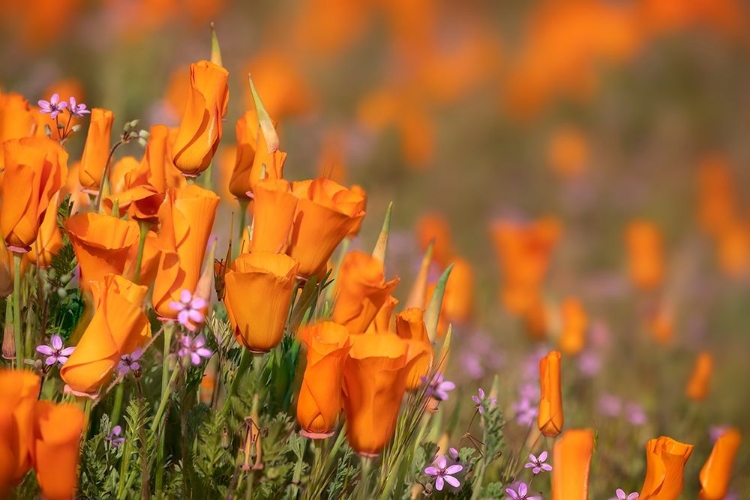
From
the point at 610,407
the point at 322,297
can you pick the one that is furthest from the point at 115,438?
the point at 610,407

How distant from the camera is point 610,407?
271 cm

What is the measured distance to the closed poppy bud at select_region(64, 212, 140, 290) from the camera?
3.49 feet

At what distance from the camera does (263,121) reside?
1203 millimetres

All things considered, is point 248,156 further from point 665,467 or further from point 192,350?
point 665,467

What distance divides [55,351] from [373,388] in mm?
421

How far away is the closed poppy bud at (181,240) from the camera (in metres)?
1.08

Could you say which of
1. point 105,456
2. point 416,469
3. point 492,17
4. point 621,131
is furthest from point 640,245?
point 492,17

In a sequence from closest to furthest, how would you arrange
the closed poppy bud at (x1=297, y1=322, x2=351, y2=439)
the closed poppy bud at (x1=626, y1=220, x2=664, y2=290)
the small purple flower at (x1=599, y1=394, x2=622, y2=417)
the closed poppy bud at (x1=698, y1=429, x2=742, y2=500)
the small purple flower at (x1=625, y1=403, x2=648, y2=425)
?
1. the closed poppy bud at (x1=297, y1=322, x2=351, y2=439)
2. the closed poppy bud at (x1=698, y1=429, x2=742, y2=500)
3. the small purple flower at (x1=625, y1=403, x2=648, y2=425)
4. the small purple flower at (x1=599, y1=394, x2=622, y2=417)
5. the closed poppy bud at (x1=626, y1=220, x2=664, y2=290)

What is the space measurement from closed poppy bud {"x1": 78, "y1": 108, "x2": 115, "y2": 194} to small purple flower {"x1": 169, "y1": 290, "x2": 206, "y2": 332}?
33cm

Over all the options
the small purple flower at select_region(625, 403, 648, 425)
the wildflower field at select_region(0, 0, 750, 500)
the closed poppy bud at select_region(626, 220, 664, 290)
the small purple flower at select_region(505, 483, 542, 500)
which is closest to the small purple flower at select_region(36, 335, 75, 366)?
the wildflower field at select_region(0, 0, 750, 500)

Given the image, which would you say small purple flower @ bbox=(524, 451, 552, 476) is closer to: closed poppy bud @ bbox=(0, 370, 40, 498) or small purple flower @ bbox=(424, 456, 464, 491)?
small purple flower @ bbox=(424, 456, 464, 491)

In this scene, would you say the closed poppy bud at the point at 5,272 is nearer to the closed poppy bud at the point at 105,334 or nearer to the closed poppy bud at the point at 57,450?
the closed poppy bud at the point at 105,334

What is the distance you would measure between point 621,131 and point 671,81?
2.54ft

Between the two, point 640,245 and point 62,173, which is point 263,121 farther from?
point 640,245
